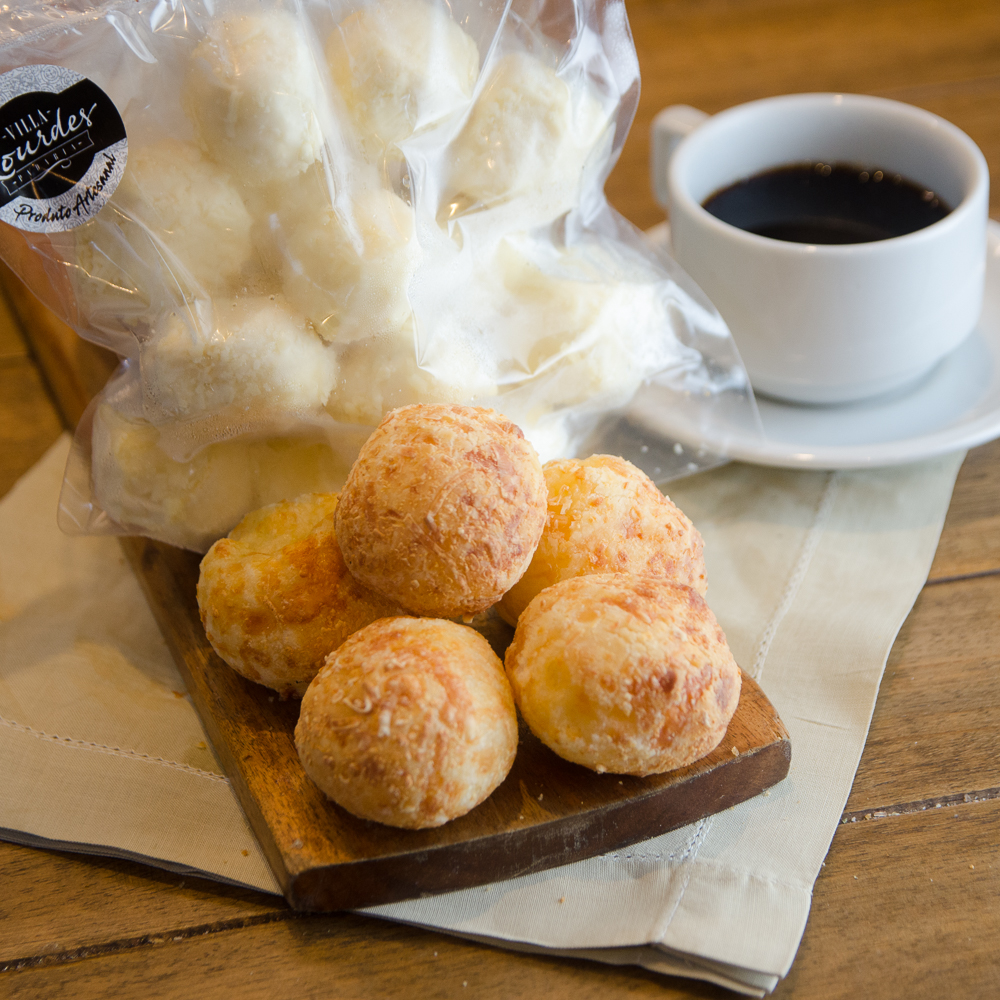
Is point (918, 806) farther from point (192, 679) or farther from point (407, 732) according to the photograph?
point (192, 679)

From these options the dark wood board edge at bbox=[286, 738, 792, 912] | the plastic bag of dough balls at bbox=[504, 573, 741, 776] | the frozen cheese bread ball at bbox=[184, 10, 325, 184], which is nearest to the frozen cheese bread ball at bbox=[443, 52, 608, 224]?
the frozen cheese bread ball at bbox=[184, 10, 325, 184]

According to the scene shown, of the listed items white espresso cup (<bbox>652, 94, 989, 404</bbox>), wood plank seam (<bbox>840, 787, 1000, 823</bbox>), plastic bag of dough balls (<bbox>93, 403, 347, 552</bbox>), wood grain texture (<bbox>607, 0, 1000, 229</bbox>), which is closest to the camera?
wood plank seam (<bbox>840, 787, 1000, 823</bbox>)

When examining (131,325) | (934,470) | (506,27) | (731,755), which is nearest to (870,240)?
(934,470)

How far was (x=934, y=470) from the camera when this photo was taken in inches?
35.3

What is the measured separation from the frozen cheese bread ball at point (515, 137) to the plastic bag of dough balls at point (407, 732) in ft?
1.29

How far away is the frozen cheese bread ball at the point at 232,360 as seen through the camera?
26.7 inches

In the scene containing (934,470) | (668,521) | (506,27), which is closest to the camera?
(668,521)

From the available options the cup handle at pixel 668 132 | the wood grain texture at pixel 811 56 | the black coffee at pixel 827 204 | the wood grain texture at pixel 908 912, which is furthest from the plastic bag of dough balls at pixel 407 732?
the wood grain texture at pixel 811 56

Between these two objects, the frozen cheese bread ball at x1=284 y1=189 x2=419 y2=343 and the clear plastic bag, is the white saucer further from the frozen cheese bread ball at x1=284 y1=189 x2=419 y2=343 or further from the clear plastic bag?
the frozen cheese bread ball at x1=284 y1=189 x2=419 y2=343

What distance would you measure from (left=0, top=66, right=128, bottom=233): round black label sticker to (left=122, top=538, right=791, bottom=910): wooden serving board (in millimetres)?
353

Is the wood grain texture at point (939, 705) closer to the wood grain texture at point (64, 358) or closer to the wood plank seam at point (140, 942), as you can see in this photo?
the wood plank seam at point (140, 942)

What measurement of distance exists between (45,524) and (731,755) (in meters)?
0.66

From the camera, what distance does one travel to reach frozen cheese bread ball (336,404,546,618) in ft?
1.89

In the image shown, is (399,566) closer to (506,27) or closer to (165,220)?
(165,220)
